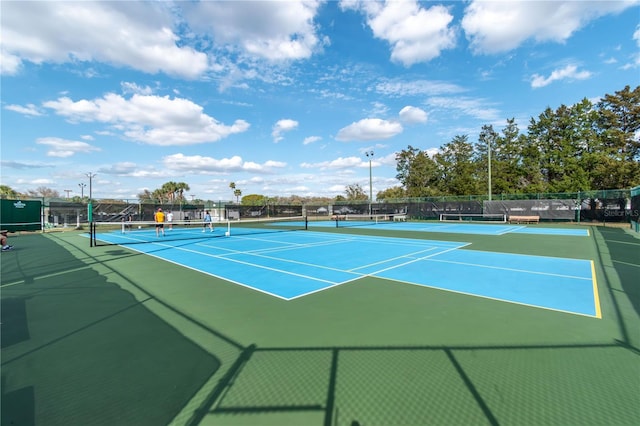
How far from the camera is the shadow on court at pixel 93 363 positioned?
8.98 feet

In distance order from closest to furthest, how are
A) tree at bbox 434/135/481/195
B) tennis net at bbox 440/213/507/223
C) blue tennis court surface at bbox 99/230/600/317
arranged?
blue tennis court surface at bbox 99/230/600/317 → tennis net at bbox 440/213/507/223 → tree at bbox 434/135/481/195

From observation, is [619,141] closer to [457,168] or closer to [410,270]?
[457,168]

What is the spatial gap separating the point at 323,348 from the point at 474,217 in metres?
32.6

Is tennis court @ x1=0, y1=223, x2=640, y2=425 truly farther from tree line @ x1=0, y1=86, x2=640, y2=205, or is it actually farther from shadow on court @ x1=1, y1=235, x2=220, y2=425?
tree line @ x1=0, y1=86, x2=640, y2=205

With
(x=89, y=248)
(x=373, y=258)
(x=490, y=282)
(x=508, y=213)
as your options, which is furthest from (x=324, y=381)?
(x=508, y=213)

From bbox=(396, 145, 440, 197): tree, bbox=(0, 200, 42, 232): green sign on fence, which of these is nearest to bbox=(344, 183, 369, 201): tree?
bbox=(396, 145, 440, 197): tree

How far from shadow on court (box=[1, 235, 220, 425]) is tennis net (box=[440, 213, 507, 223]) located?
31.7m

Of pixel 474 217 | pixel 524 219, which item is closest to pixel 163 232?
pixel 474 217

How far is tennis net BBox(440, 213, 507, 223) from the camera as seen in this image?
29.7 m

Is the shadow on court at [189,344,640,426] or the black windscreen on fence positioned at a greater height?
the black windscreen on fence

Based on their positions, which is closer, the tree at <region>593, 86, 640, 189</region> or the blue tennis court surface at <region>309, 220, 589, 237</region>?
the blue tennis court surface at <region>309, 220, 589, 237</region>

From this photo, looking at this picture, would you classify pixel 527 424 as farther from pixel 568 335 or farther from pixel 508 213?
pixel 508 213

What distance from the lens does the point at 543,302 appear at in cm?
563

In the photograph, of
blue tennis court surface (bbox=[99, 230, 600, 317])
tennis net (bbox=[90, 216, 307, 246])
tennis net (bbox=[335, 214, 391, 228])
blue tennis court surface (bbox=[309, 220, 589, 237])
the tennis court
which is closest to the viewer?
the tennis court
